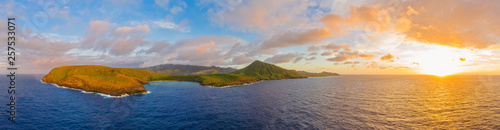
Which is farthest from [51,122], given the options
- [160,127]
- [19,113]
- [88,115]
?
[160,127]

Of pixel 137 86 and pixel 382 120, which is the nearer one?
pixel 382 120

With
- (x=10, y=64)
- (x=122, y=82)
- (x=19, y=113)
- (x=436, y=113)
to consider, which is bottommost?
(x=436, y=113)

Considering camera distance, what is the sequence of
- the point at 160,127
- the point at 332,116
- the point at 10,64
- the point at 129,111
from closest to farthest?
the point at 10,64, the point at 160,127, the point at 332,116, the point at 129,111

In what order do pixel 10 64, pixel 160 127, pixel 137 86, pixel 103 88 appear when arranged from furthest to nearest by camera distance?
pixel 137 86, pixel 103 88, pixel 160 127, pixel 10 64

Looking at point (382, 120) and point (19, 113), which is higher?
point (19, 113)

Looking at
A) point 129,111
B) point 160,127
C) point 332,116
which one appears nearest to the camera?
point 160,127

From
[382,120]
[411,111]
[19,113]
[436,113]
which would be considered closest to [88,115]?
[19,113]

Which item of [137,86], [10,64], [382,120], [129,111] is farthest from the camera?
[137,86]

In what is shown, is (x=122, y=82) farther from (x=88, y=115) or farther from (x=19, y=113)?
(x=88, y=115)

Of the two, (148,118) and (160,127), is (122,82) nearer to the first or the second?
(148,118)
